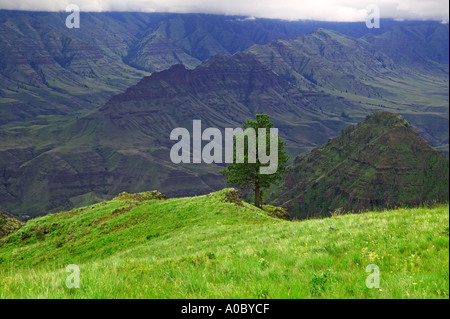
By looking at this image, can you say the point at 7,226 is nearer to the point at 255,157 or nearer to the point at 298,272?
the point at 255,157

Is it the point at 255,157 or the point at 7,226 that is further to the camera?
the point at 7,226

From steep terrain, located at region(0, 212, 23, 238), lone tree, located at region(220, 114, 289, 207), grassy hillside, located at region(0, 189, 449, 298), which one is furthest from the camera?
steep terrain, located at region(0, 212, 23, 238)

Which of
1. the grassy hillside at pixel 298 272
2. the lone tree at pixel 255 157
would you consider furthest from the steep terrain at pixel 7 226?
A: the grassy hillside at pixel 298 272

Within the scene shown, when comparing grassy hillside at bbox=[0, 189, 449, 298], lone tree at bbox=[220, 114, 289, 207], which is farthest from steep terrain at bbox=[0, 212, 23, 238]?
grassy hillside at bbox=[0, 189, 449, 298]

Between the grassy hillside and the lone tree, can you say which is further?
the lone tree

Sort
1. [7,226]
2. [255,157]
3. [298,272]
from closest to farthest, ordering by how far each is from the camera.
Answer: [298,272] < [255,157] < [7,226]

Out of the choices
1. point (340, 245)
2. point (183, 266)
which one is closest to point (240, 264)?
point (183, 266)

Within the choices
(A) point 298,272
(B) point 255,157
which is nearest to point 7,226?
(B) point 255,157

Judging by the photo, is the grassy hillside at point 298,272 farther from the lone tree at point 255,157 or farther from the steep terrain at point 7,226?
the steep terrain at point 7,226

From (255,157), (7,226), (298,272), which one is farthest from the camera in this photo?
(7,226)

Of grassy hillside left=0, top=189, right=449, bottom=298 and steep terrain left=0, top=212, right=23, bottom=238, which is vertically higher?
grassy hillside left=0, top=189, right=449, bottom=298

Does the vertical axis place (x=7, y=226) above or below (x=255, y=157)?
below

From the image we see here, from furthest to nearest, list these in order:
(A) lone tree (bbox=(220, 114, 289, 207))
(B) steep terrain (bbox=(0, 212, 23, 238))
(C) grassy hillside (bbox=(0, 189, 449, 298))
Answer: (B) steep terrain (bbox=(0, 212, 23, 238)), (A) lone tree (bbox=(220, 114, 289, 207)), (C) grassy hillside (bbox=(0, 189, 449, 298))

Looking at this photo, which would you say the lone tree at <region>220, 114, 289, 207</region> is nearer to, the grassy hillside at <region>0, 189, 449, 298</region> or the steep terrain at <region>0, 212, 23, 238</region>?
the steep terrain at <region>0, 212, 23, 238</region>
